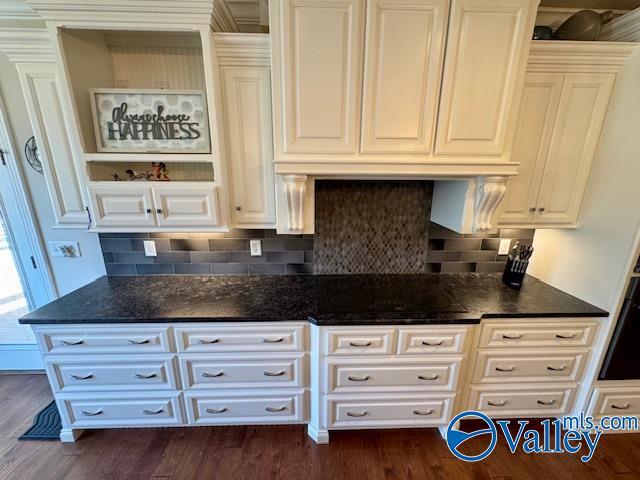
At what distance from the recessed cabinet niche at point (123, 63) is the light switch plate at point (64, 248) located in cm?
81

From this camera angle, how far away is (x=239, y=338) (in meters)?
1.52

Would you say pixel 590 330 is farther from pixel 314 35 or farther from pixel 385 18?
pixel 314 35

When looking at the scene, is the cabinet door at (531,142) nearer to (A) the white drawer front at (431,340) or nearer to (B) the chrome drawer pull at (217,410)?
(A) the white drawer front at (431,340)

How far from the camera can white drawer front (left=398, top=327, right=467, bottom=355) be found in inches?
59.2

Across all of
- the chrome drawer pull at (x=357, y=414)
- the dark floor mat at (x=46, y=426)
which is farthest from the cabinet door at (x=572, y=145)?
the dark floor mat at (x=46, y=426)

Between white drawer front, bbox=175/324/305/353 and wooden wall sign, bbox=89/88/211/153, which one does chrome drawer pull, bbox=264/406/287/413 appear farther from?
wooden wall sign, bbox=89/88/211/153

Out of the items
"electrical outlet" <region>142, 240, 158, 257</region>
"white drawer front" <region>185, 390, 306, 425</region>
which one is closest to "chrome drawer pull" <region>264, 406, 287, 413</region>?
"white drawer front" <region>185, 390, 306, 425</region>

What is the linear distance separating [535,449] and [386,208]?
5.89 feet

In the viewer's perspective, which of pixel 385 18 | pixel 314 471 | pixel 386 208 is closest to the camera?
pixel 385 18

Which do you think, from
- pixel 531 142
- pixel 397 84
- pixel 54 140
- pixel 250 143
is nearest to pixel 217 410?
pixel 250 143

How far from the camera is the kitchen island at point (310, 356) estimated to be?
1.49m

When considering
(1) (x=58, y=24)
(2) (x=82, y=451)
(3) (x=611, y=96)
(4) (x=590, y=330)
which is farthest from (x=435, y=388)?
(1) (x=58, y=24)

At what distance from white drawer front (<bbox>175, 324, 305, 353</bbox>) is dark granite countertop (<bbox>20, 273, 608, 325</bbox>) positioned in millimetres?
69

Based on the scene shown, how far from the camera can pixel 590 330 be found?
1600 millimetres
